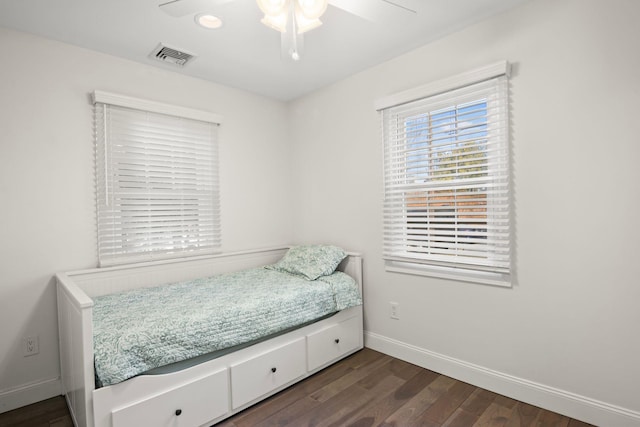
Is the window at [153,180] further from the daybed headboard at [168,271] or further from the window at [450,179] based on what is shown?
the window at [450,179]

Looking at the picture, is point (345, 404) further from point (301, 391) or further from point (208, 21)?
point (208, 21)

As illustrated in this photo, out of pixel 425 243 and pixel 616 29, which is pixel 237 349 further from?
pixel 616 29

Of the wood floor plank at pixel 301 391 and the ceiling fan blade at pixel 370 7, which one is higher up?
the ceiling fan blade at pixel 370 7

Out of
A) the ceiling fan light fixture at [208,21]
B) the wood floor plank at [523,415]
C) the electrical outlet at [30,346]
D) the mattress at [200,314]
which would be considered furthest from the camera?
the electrical outlet at [30,346]

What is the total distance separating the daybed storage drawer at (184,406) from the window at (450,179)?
154 cm

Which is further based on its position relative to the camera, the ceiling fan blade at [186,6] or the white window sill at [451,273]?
the white window sill at [451,273]

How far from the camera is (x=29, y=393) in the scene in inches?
86.0

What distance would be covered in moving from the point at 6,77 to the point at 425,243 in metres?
3.04

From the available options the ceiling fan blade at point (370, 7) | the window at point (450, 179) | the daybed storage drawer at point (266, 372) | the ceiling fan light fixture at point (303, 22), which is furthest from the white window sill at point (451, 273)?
the ceiling fan light fixture at point (303, 22)

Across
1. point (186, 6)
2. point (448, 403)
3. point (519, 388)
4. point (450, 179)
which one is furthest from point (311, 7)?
point (519, 388)

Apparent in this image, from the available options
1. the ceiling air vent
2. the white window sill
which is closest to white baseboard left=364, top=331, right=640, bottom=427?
the white window sill

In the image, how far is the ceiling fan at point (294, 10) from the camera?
5.13 feet

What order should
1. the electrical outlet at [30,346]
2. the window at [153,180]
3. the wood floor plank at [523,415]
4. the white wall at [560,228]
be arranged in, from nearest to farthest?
the white wall at [560,228] < the wood floor plank at [523,415] < the electrical outlet at [30,346] < the window at [153,180]

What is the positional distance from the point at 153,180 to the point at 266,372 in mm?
1731
